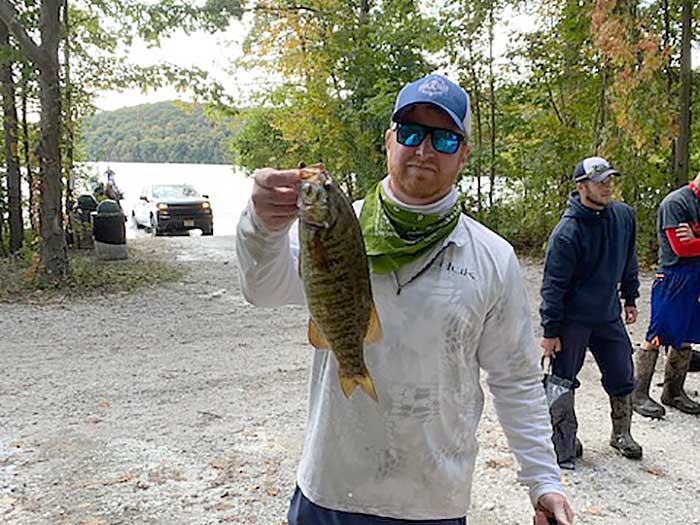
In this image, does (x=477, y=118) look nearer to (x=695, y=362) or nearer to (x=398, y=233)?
(x=695, y=362)

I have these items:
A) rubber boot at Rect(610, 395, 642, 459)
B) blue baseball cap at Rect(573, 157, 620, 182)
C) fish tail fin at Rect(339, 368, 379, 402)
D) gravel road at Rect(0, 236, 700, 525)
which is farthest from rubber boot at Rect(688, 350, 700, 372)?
fish tail fin at Rect(339, 368, 379, 402)

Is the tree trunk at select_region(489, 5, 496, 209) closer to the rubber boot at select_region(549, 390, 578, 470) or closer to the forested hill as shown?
the forested hill

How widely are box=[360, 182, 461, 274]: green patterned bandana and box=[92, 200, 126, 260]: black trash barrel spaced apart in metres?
12.0

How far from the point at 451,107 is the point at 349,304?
0.69 meters

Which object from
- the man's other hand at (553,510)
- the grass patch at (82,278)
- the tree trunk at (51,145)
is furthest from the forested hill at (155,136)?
the man's other hand at (553,510)

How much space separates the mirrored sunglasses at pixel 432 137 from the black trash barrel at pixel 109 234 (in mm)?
12095

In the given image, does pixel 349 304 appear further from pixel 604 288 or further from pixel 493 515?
pixel 604 288

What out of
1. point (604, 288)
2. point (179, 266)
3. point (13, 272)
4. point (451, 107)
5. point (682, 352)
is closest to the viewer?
point (451, 107)

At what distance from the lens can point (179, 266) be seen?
1303 centimetres

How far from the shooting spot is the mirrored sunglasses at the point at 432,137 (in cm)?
189

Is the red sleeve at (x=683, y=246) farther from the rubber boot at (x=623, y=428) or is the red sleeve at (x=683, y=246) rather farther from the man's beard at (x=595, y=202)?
the rubber boot at (x=623, y=428)

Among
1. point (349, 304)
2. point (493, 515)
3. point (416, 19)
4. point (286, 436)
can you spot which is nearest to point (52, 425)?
point (286, 436)

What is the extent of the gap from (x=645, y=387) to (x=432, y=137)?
4.39 m

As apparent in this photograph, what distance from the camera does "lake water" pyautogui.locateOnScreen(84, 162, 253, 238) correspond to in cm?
2141
